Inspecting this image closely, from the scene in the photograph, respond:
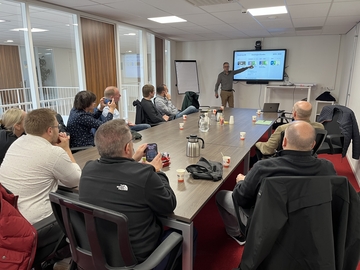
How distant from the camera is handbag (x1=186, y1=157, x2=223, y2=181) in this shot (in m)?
1.79

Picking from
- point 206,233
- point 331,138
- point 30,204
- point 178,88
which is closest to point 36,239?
point 30,204

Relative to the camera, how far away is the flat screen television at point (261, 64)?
7.36m

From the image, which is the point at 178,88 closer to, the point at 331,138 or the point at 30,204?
the point at 331,138

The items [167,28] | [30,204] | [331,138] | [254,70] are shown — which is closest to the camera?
[30,204]

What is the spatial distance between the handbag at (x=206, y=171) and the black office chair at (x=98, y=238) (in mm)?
548

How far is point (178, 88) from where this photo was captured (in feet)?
26.8

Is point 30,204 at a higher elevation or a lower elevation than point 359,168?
higher

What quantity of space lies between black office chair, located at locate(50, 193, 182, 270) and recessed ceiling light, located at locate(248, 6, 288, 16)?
159 inches

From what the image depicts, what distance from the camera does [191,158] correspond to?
225cm

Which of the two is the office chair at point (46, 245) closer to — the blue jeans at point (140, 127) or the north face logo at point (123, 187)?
the north face logo at point (123, 187)

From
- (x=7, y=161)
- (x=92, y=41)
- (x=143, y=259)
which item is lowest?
(x=143, y=259)

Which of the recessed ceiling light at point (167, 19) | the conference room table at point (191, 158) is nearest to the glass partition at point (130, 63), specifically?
the recessed ceiling light at point (167, 19)

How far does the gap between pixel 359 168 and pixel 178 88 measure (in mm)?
5626

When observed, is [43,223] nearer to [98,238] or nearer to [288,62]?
[98,238]
